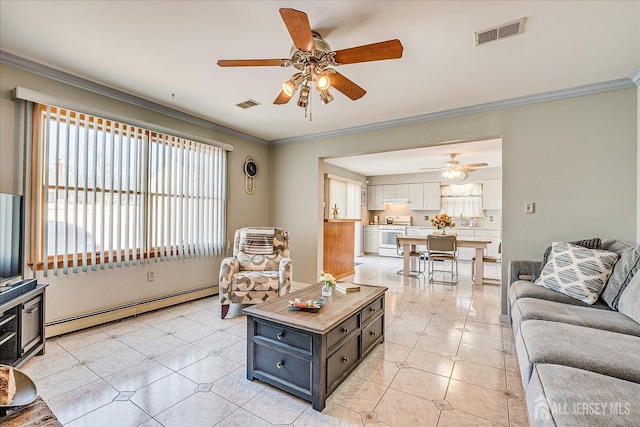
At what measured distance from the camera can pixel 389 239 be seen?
8.37 meters

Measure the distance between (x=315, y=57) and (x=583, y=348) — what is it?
7.43ft

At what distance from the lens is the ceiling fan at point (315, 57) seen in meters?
1.64

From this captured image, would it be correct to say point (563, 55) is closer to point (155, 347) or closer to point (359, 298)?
point (359, 298)

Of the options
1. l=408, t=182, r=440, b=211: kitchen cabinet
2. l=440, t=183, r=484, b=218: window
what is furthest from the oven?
l=440, t=183, r=484, b=218: window

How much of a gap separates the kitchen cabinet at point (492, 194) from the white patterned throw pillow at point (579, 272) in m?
5.33

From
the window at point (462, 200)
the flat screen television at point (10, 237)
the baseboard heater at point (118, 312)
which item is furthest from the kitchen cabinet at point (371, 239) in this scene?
the flat screen television at point (10, 237)

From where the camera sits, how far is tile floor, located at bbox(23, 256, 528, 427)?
1.66 m

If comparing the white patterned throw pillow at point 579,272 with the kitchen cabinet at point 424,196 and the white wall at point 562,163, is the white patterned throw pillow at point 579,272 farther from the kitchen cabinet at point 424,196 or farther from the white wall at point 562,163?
the kitchen cabinet at point 424,196

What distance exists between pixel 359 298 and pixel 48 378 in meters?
2.28

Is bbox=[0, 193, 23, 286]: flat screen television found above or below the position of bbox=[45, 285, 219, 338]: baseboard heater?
above

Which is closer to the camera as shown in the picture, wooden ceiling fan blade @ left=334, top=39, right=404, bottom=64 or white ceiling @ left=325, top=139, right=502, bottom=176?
wooden ceiling fan blade @ left=334, top=39, right=404, bottom=64

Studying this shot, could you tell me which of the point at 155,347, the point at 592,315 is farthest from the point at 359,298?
the point at 155,347

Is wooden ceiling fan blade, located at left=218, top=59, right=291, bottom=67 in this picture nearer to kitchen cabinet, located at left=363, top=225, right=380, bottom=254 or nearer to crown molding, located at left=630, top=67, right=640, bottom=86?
crown molding, located at left=630, top=67, right=640, bottom=86

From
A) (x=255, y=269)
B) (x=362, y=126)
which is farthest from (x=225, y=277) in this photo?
(x=362, y=126)
